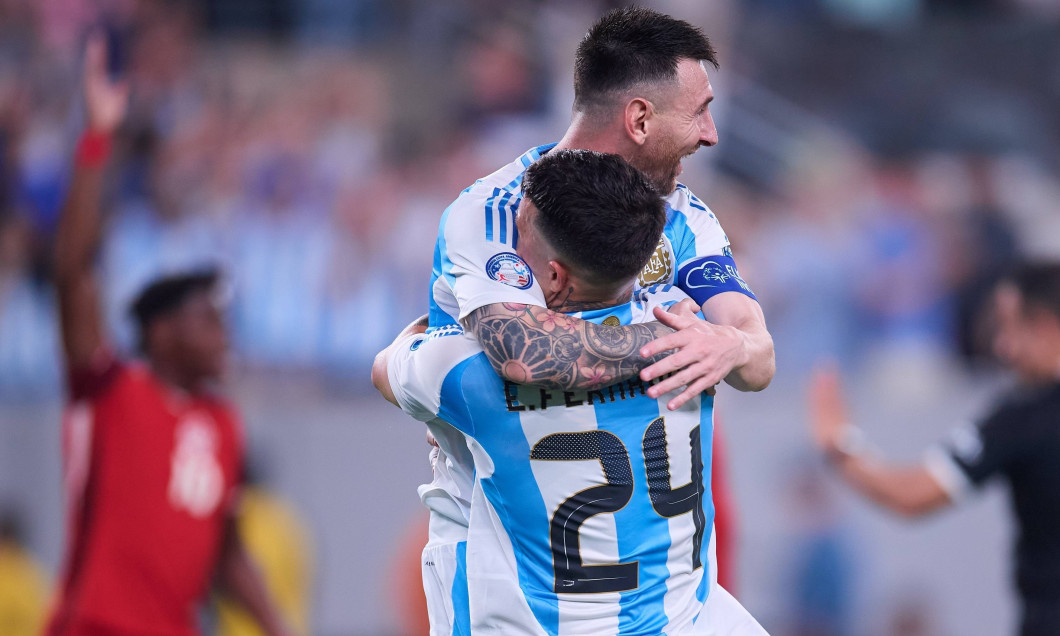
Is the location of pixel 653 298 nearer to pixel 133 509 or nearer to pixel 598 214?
pixel 598 214

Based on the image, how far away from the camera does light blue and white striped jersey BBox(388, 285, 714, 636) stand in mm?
2719

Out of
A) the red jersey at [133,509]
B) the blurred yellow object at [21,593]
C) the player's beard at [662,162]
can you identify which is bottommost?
the blurred yellow object at [21,593]

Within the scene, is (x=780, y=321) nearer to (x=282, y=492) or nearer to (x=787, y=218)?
(x=787, y=218)

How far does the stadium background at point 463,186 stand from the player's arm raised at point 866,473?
3432mm

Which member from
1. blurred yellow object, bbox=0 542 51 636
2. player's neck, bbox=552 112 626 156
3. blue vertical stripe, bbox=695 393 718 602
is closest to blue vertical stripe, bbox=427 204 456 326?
player's neck, bbox=552 112 626 156

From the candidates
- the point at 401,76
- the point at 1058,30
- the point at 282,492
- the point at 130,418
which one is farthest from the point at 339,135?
the point at 1058,30

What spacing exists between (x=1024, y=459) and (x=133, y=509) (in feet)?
12.4

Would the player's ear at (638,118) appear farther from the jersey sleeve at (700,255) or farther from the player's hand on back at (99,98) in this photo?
the player's hand on back at (99,98)

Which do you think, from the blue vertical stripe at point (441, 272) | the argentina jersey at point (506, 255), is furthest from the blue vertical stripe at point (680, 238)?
the blue vertical stripe at point (441, 272)

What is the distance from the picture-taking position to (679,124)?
125 inches

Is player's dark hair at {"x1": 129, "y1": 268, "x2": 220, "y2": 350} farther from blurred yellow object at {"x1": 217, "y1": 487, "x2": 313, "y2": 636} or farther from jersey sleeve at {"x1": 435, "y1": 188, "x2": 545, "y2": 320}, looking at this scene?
blurred yellow object at {"x1": 217, "y1": 487, "x2": 313, "y2": 636}

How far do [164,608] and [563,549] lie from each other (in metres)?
3.03

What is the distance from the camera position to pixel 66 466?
5.23 meters

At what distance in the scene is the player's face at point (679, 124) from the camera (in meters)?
3.19
